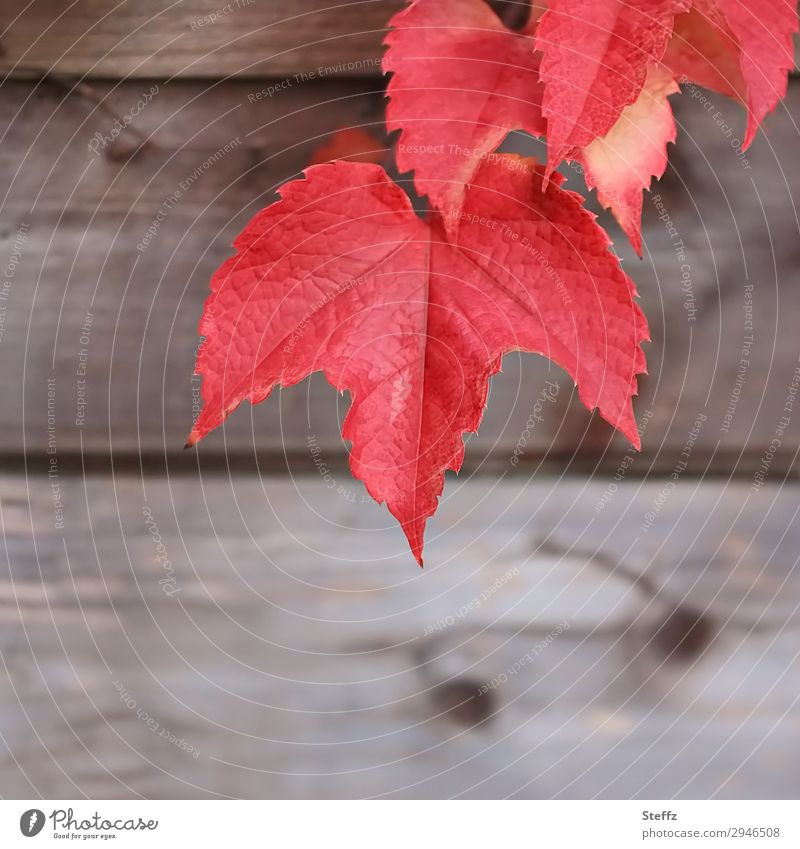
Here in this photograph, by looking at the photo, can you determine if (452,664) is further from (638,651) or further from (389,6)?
(389,6)

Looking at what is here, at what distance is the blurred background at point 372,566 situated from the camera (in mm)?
271

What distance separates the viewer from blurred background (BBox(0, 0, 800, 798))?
0.27 m

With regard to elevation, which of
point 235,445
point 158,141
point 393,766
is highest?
point 158,141

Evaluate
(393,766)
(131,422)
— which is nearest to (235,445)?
(131,422)

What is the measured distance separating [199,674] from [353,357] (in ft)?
0.46

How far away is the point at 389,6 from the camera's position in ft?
0.84
